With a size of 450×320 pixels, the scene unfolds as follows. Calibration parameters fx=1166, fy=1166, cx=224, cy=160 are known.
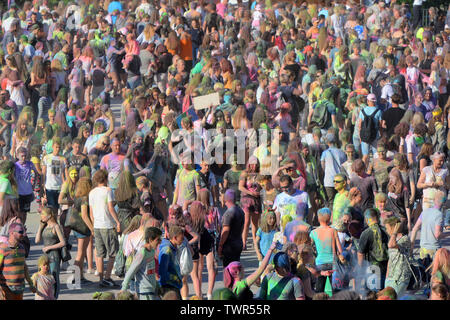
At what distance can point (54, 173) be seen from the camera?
16375mm

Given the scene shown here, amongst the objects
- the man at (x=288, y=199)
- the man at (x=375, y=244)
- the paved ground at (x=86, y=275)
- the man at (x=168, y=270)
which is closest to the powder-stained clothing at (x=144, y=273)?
the man at (x=168, y=270)

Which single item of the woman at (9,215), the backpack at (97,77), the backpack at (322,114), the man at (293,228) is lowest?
the man at (293,228)

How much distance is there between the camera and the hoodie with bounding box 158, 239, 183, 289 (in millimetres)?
11750

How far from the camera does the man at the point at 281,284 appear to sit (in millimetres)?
10828

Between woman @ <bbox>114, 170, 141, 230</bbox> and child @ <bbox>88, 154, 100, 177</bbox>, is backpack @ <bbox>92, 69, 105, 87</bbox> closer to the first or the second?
child @ <bbox>88, 154, 100, 177</bbox>

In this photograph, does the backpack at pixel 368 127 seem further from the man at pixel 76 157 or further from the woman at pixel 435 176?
the man at pixel 76 157

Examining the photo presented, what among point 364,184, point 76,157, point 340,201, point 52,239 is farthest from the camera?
point 76,157

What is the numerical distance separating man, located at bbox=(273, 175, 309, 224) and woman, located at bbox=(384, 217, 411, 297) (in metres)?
1.66

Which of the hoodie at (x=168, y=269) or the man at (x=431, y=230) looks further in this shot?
the man at (x=431, y=230)

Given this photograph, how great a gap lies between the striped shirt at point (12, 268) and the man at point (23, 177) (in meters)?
3.81

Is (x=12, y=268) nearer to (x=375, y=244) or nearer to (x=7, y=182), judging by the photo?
(x=7, y=182)

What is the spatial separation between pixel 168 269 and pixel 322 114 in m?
8.03

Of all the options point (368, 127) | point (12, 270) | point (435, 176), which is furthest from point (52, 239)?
point (368, 127)
